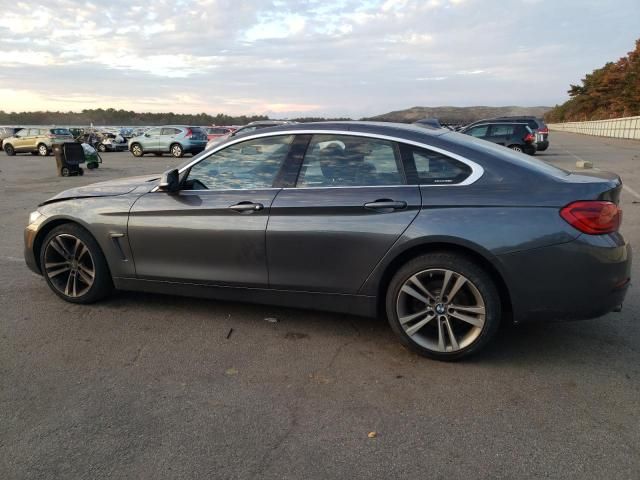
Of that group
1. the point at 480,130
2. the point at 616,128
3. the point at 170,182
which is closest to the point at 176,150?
the point at 480,130

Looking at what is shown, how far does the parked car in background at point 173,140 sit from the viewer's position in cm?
2681

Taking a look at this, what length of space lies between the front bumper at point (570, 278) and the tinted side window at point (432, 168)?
0.65 metres

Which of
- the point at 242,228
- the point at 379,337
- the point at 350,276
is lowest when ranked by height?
the point at 379,337

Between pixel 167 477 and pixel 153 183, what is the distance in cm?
284

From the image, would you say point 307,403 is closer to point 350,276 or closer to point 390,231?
point 350,276

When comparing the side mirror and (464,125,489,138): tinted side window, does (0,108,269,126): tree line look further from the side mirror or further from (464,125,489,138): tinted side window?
the side mirror

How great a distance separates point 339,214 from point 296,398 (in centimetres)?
131

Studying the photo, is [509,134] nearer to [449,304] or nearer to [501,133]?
[501,133]

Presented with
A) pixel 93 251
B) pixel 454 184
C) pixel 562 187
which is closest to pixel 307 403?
pixel 454 184

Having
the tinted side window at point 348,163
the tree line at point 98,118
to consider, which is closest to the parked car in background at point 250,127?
the tinted side window at point 348,163

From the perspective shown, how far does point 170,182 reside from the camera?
13.8 ft

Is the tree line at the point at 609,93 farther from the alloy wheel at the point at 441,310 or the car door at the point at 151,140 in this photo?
the alloy wheel at the point at 441,310

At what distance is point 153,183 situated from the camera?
4656 mm

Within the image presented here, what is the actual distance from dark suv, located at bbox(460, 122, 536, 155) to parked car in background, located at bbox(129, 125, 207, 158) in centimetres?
1384
